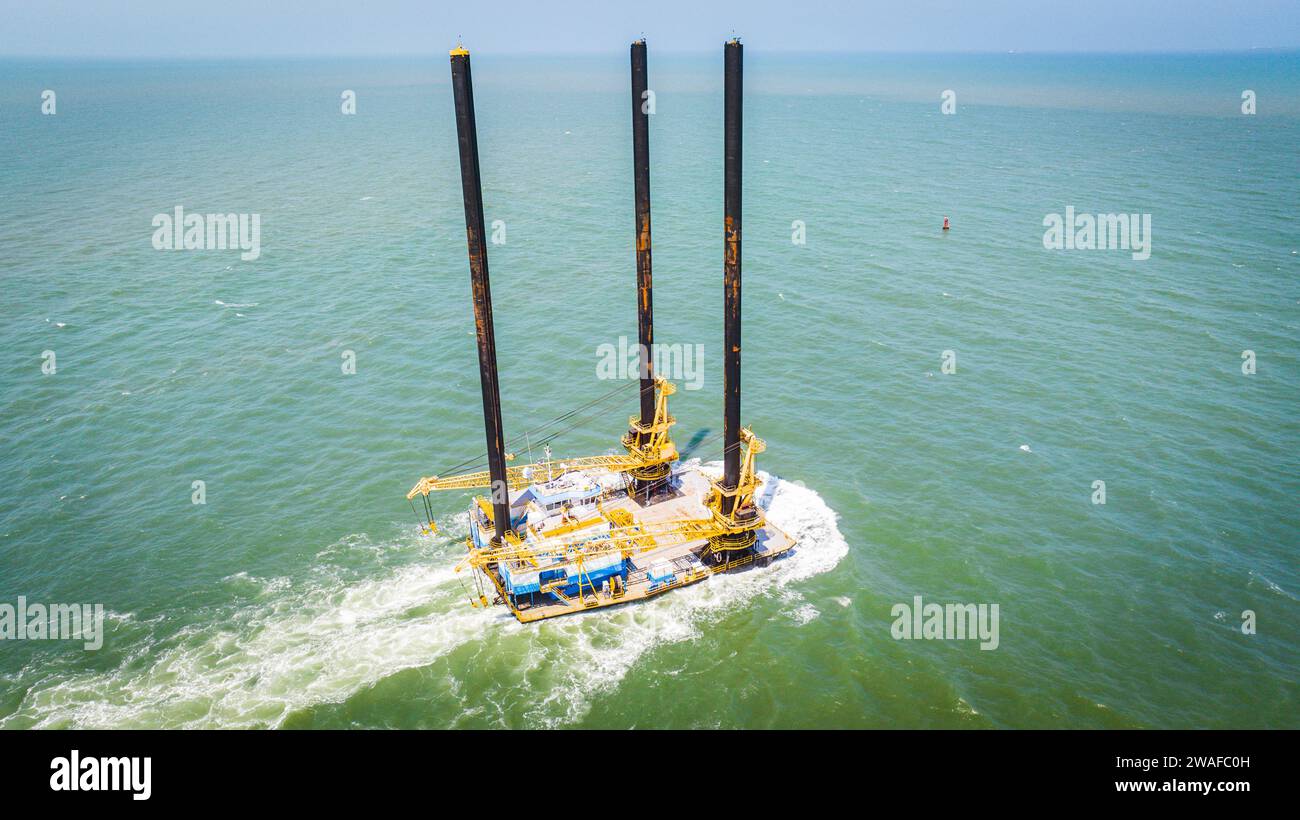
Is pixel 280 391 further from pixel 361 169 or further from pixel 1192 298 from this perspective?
pixel 361 169

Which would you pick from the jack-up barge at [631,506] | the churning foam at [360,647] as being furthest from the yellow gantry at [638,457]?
the churning foam at [360,647]

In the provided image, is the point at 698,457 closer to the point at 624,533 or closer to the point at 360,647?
the point at 624,533

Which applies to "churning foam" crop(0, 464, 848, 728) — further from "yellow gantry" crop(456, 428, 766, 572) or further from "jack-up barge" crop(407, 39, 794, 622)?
"yellow gantry" crop(456, 428, 766, 572)

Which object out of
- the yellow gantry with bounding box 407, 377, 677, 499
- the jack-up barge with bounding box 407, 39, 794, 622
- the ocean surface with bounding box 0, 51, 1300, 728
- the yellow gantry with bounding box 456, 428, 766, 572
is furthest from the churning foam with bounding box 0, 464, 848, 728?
the yellow gantry with bounding box 407, 377, 677, 499

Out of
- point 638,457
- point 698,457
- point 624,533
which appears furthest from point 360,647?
point 698,457

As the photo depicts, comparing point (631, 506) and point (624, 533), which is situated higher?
point (624, 533)
